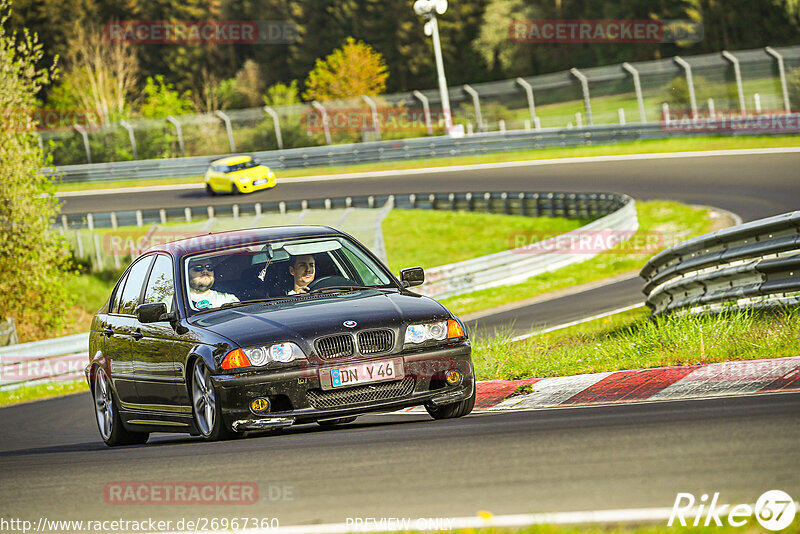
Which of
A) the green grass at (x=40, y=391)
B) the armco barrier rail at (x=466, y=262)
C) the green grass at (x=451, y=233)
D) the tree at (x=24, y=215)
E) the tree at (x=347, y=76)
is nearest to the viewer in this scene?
the green grass at (x=40, y=391)

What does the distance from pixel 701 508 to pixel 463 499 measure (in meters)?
1.03

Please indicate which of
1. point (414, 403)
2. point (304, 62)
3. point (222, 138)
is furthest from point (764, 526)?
point (304, 62)

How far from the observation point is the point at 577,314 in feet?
55.5

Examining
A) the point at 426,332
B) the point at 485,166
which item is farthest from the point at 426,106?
the point at 426,332

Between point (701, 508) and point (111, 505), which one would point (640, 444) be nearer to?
point (701, 508)

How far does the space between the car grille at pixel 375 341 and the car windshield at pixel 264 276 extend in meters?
1.04

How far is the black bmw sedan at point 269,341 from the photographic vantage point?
7039mm

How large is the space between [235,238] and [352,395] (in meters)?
1.96

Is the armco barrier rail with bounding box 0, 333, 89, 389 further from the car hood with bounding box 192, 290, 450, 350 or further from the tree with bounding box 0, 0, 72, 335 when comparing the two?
the car hood with bounding box 192, 290, 450, 350

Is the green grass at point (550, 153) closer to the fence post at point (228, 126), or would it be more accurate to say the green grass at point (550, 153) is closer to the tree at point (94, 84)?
the fence post at point (228, 126)

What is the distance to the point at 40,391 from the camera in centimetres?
1772

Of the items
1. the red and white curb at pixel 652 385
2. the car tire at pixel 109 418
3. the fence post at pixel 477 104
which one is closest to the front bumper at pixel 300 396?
the red and white curb at pixel 652 385

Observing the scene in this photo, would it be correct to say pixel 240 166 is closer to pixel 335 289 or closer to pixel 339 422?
pixel 339 422

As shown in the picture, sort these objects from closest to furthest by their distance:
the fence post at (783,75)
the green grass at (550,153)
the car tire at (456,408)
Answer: the car tire at (456,408) < the green grass at (550,153) < the fence post at (783,75)
